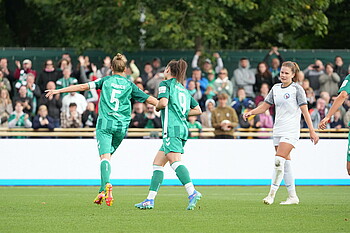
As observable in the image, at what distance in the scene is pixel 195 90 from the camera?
21.6 m

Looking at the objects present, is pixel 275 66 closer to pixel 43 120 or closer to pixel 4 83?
pixel 43 120

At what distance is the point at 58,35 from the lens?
106 feet

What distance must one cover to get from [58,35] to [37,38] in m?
0.79

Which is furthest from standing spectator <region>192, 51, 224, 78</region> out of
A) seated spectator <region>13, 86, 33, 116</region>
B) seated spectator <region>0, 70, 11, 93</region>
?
seated spectator <region>0, 70, 11, 93</region>

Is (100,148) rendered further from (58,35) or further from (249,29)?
(58,35)

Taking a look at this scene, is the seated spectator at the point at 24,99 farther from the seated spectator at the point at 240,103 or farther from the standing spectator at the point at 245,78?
the standing spectator at the point at 245,78

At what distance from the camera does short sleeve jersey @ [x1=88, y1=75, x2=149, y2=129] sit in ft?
37.4

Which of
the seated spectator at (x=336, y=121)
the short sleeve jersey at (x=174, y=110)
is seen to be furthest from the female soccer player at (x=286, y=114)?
the seated spectator at (x=336, y=121)

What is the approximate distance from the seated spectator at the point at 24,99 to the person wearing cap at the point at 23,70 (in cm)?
A: 62

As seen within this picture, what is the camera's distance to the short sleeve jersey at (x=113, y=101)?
37.4 feet

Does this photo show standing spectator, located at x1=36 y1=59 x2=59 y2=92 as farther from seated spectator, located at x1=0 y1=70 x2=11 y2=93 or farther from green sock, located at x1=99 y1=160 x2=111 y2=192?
green sock, located at x1=99 y1=160 x2=111 y2=192

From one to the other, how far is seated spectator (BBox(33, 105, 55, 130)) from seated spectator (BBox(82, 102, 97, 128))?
0.89 metres

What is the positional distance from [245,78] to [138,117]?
340 centimetres

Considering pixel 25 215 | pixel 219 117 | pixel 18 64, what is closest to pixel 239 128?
pixel 219 117
